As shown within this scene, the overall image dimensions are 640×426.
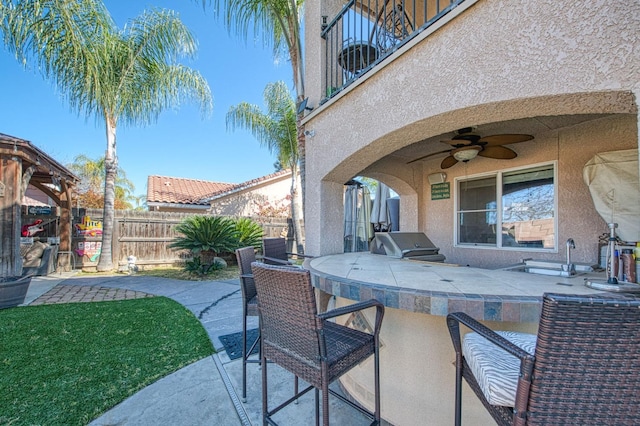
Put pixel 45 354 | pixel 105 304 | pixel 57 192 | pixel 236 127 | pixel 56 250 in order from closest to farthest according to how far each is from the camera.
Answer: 1. pixel 45 354
2. pixel 105 304
3. pixel 56 250
4. pixel 57 192
5. pixel 236 127

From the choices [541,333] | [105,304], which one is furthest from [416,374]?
[105,304]

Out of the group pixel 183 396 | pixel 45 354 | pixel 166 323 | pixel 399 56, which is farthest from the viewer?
pixel 166 323

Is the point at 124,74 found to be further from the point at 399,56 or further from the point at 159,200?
the point at 399,56

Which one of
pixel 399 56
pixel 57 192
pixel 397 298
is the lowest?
pixel 397 298

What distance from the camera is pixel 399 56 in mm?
2881

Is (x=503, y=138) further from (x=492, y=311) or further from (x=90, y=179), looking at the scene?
(x=90, y=179)

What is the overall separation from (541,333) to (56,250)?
11.7m

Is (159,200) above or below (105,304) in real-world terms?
above

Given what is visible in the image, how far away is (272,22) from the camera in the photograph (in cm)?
678

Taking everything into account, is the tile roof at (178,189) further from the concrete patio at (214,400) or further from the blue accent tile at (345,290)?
the blue accent tile at (345,290)

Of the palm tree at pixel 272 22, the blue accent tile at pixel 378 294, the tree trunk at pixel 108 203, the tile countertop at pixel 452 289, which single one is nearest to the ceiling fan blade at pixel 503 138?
the tile countertop at pixel 452 289

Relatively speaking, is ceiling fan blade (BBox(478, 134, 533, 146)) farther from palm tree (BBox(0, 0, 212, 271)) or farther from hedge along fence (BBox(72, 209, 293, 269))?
hedge along fence (BBox(72, 209, 293, 269))

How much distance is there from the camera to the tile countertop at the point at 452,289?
5.43ft

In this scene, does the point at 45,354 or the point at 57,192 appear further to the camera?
the point at 57,192
